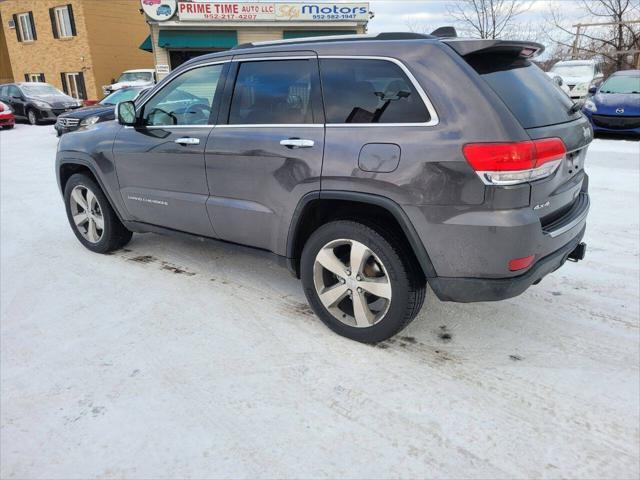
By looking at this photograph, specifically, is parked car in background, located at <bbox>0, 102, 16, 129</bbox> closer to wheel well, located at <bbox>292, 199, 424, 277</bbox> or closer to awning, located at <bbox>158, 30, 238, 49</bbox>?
awning, located at <bbox>158, 30, 238, 49</bbox>

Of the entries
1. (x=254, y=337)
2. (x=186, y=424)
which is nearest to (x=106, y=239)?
(x=254, y=337)

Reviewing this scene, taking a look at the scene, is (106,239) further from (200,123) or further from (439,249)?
(439,249)

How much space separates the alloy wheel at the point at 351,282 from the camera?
288 centimetres

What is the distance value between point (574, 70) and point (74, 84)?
25.3m

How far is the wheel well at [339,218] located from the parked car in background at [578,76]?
13.6 m

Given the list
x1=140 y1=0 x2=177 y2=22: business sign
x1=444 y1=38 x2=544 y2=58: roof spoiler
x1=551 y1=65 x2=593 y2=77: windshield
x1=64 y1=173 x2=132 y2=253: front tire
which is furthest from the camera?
x1=140 y1=0 x2=177 y2=22: business sign

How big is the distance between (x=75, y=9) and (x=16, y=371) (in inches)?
1124

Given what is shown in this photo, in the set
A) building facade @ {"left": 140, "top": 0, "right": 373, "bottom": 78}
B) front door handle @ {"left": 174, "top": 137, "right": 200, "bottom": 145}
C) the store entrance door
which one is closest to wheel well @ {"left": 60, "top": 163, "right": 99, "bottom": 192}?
front door handle @ {"left": 174, "top": 137, "right": 200, "bottom": 145}

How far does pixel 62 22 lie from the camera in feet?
88.2

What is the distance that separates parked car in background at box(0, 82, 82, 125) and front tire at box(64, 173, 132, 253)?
52.6 ft

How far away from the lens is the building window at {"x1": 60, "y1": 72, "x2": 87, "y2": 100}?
27245 mm

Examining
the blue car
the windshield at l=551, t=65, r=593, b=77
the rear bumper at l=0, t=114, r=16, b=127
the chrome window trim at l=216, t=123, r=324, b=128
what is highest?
the chrome window trim at l=216, t=123, r=324, b=128

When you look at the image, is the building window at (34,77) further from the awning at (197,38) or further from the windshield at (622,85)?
the windshield at (622,85)

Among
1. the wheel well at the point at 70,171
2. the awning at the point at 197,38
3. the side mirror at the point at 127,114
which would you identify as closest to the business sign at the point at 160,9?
the awning at the point at 197,38
